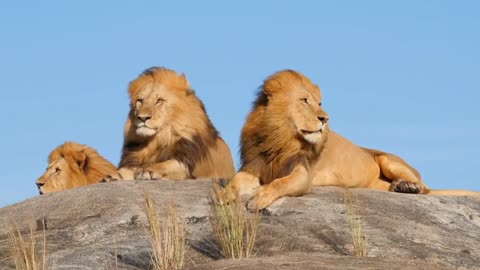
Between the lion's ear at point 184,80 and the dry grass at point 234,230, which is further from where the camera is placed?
the lion's ear at point 184,80

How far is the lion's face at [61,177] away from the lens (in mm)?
11422

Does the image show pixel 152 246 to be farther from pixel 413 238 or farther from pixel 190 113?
pixel 190 113

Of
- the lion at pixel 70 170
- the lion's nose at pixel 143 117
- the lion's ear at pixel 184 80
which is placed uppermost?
the lion's ear at pixel 184 80

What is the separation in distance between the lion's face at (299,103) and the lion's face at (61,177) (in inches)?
116

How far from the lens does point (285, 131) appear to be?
889 cm

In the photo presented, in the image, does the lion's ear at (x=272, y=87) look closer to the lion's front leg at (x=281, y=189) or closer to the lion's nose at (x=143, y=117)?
the lion's front leg at (x=281, y=189)

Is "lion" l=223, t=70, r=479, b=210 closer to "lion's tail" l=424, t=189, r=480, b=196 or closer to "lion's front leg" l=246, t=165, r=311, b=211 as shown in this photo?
"lion's front leg" l=246, t=165, r=311, b=211

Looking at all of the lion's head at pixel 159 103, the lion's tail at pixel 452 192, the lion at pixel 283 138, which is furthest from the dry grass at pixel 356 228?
the lion's head at pixel 159 103

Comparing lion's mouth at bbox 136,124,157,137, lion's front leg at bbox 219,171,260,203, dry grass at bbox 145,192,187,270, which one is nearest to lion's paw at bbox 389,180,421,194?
lion's front leg at bbox 219,171,260,203

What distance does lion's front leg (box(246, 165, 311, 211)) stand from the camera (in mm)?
8305

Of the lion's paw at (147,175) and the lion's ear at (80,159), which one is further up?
the lion's ear at (80,159)

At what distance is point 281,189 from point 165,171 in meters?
1.66

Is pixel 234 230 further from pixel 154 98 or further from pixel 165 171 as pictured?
pixel 154 98

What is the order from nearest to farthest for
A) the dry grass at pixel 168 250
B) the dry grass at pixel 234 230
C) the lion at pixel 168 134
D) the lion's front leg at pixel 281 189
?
the dry grass at pixel 168 250 < the dry grass at pixel 234 230 < the lion's front leg at pixel 281 189 < the lion at pixel 168 134
